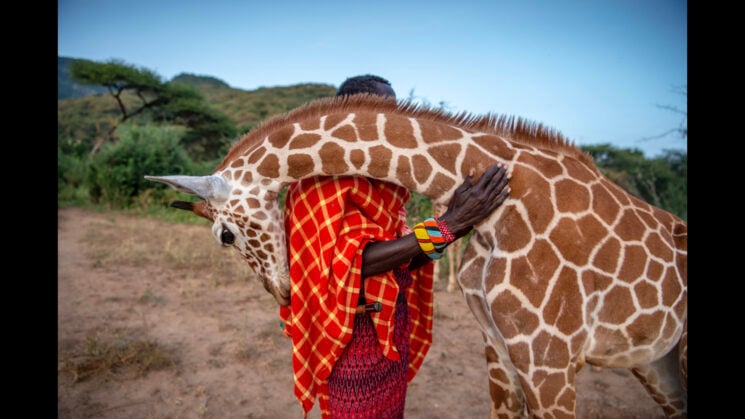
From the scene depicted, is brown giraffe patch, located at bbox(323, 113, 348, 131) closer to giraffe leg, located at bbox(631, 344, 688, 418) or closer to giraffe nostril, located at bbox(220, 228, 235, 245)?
giraffe nostril, located at bbox(220, 228, 235, 245)

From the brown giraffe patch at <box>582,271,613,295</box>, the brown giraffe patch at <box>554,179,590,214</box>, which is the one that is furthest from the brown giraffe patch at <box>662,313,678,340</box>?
the brown giraffe patch at <box>554,179,590,214</box>

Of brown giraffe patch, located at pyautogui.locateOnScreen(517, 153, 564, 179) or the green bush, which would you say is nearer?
brown giraffe patch, located at pyautogui.locateOnScreen(517, 153, 564, 179)

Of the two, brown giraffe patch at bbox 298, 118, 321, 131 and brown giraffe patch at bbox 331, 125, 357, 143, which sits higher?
brown giraffe patch at bbox 298, 118, 321, 131

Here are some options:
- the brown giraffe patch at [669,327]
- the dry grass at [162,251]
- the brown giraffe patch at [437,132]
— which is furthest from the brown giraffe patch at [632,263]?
the dry grass at [162,251]

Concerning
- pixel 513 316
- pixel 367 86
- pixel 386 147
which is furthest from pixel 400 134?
pixel 513 316

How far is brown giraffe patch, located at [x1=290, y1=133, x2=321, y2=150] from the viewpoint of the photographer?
1.74m

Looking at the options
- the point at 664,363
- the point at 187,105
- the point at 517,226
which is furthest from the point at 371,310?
the point at 187,105

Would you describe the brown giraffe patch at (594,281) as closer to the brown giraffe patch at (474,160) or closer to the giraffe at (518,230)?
the giraffe at (518,230)

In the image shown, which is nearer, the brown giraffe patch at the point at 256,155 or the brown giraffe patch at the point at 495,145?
the brown giraffe patch at the point at 495,145

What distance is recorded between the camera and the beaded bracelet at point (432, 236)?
165 cm

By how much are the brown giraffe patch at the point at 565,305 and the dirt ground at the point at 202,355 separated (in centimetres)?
222

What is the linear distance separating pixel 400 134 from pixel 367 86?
0.53 metres

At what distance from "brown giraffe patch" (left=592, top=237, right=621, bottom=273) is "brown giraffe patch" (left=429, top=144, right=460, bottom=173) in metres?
0.64
